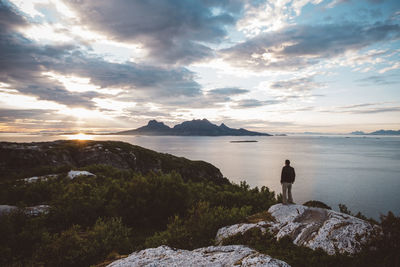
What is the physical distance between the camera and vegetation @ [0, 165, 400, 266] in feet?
18.7

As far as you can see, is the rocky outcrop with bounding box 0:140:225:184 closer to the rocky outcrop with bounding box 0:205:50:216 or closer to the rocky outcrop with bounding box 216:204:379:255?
the rocky outcrop with bounding box 0:205:50:216

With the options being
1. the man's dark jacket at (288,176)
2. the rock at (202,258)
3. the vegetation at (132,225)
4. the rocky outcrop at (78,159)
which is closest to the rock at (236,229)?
the vegetation at (132,225)

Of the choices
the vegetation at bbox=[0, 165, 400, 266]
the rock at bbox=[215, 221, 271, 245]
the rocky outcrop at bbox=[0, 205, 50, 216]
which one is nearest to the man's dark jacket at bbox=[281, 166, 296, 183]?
the vegetation at bbox=[0, 165, 400, 266]

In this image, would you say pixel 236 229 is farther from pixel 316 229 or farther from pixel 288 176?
pixel 288 176

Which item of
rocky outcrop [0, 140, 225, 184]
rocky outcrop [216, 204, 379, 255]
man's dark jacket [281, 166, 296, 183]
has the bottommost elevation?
rocky outcrop [0, 140, 225, 184]

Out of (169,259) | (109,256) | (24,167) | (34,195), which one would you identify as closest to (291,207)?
(169,259)

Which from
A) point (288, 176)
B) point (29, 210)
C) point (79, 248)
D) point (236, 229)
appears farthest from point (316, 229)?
point (29, 210)

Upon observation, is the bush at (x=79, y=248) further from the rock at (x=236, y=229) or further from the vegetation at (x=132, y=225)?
the rock at (x=236, y=229)

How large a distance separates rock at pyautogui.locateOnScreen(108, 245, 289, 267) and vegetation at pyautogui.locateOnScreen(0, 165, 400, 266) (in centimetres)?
114

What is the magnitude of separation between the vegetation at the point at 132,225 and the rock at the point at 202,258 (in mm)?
1138

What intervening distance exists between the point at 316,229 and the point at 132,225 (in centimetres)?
786

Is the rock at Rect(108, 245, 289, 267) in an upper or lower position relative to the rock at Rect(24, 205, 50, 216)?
upper

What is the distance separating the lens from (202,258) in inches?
198

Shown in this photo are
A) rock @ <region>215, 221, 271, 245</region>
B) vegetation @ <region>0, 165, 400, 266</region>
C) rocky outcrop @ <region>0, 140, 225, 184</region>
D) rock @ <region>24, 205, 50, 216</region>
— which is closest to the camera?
vegetation @ <region>0, 165, 400, 266</region>
